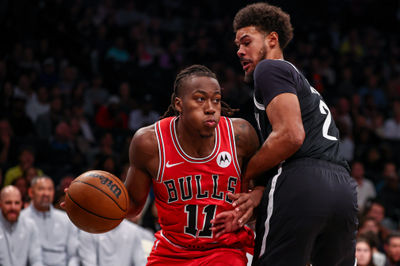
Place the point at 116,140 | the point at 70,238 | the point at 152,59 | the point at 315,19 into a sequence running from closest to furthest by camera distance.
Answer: the point at 70,238 → the point at 116,140 → the point at 152,59 → the point at 315,19

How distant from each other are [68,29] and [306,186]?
29.0 feet

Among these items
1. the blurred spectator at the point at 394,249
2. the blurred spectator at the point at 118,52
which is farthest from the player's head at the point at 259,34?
the blurred spectator at the point at 118,52

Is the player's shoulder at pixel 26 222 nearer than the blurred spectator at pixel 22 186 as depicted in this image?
Yes

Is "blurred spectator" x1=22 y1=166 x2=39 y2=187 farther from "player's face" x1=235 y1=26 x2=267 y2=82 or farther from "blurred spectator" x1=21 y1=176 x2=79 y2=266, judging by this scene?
"player's face" x1=235 y1=26 x2=267 y2=82

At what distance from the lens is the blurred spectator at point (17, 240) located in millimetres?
6449

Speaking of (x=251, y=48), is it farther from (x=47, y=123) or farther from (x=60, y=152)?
(x=47, y=123)

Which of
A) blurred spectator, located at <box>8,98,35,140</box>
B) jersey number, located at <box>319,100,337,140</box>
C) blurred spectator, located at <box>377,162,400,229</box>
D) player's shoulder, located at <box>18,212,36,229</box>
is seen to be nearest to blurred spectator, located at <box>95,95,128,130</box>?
blurred spectator, located at <box>8,98,35,140</box>

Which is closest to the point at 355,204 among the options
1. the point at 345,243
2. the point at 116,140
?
the point at 345,243

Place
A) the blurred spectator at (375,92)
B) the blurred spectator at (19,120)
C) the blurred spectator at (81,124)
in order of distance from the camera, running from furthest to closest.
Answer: the blurred spectator at (375,92) → the blurred spectator at (81,124) → the blurred spectator at (19,120)

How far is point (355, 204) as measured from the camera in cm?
304

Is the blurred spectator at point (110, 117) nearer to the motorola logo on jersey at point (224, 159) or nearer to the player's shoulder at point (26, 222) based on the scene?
the player's shoulder at point (26, 222)

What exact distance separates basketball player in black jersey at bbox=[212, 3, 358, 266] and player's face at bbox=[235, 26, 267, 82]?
0.40 feet

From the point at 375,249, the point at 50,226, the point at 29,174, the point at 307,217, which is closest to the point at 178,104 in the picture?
the point at 307,217

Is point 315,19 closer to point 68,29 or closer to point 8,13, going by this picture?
point 68,29
